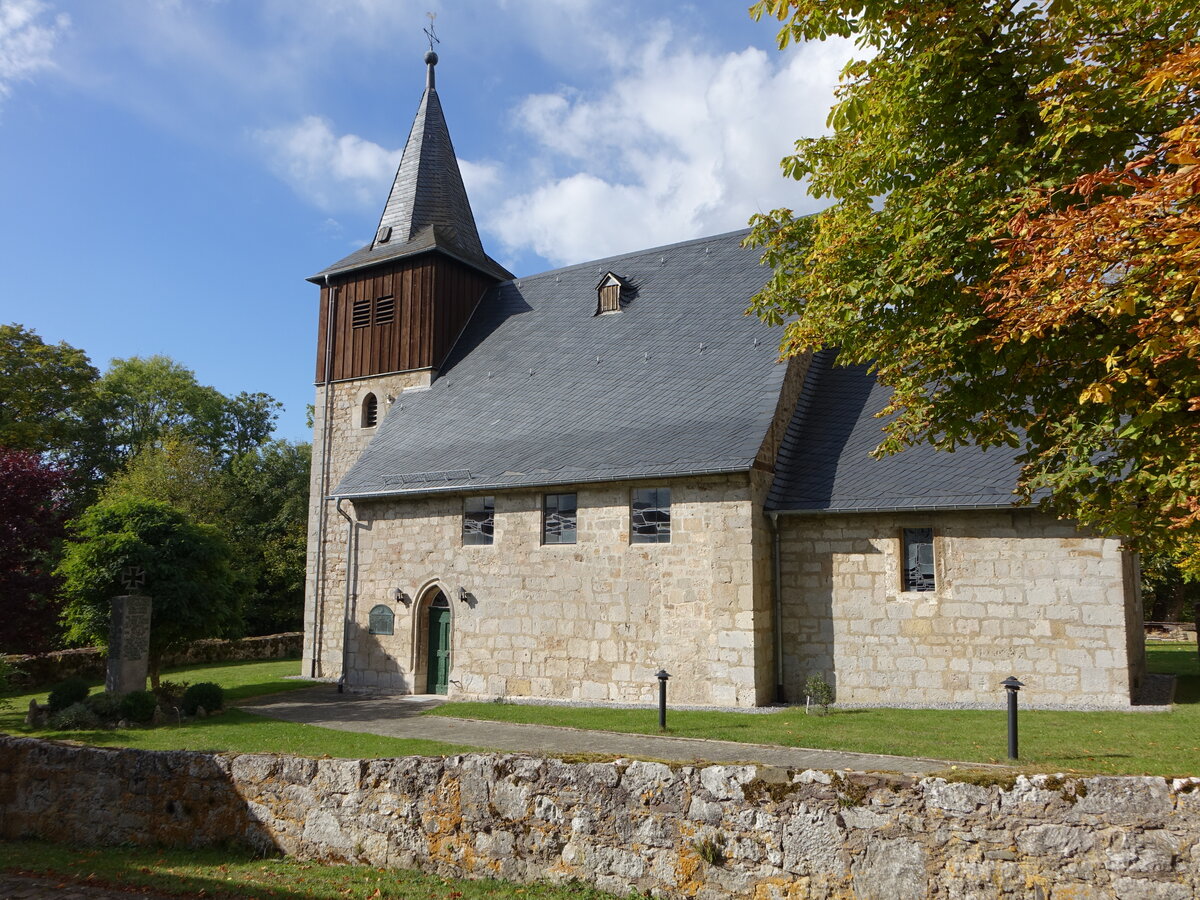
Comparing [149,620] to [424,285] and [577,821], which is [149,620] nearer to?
[424,285]

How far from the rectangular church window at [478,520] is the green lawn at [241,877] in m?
10.3

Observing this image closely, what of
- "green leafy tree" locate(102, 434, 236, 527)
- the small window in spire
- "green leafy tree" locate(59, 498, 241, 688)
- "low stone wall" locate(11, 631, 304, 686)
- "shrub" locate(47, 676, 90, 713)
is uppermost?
the small window in spire

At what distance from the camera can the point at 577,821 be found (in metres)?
5.93

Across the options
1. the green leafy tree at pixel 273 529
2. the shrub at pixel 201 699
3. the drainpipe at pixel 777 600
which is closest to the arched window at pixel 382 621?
the shrub at pixel 201 699

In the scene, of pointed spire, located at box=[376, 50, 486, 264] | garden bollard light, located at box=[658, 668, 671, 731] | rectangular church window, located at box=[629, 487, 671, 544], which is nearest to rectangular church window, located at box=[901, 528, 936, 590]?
rectangular church window, located at box=[629, 487, 671, 544]

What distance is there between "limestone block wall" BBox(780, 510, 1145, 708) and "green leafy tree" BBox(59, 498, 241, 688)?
38.7ft

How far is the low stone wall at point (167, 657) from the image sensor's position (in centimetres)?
2131

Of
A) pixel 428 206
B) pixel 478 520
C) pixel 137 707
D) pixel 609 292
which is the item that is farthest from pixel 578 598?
pixel 428 206

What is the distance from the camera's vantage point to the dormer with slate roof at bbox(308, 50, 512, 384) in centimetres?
2234

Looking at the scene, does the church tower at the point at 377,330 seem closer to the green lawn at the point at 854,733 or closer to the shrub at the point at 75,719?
the green lawn at the point at 854,733

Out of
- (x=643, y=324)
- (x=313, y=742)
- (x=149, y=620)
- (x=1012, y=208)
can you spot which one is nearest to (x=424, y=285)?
(x=643, y=324)

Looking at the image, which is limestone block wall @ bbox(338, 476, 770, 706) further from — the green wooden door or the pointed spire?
the pointed spire

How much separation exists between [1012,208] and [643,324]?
12.9m

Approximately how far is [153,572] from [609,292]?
11717 mm
